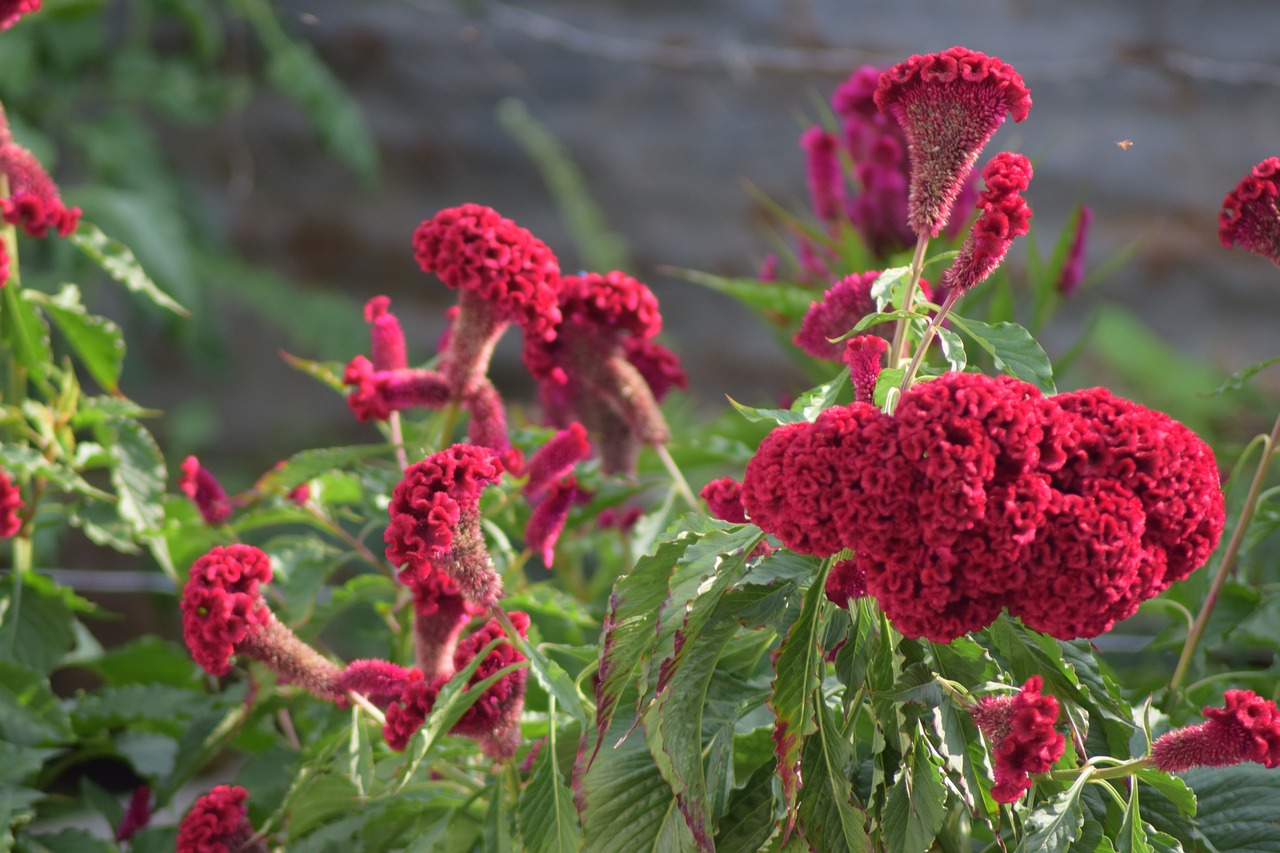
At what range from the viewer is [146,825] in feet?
2.73

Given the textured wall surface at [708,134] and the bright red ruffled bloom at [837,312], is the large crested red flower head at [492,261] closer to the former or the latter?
the bright red ruffled bloom at [837,312]

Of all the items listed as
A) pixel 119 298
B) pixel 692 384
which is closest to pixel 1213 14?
pixel 692 384

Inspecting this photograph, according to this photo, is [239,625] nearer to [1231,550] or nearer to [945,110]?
[945,110]

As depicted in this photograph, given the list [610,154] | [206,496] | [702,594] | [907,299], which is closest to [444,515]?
[702,594]

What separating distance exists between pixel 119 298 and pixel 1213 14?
390 centimetres

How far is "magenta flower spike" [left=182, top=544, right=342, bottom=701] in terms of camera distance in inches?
22.0

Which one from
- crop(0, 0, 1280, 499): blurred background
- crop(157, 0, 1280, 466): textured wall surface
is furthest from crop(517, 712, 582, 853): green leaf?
crop(157, 0, 1280, 466): textured wall surface

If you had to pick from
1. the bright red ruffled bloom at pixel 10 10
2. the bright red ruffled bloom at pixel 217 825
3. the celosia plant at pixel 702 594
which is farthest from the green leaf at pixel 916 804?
the bright red ruffled bloom at pixel 10 10

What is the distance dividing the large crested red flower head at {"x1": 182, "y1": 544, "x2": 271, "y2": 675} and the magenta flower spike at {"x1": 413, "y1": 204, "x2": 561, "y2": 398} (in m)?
0.18

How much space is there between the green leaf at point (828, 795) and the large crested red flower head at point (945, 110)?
0.23 metres

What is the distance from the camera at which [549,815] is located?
536 mm

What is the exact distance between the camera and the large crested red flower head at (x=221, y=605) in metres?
0.56

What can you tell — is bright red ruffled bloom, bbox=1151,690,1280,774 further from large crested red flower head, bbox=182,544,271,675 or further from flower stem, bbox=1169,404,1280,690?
large crested red flower head, bbox=182,544,271,675

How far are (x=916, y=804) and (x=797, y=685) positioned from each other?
73mm
